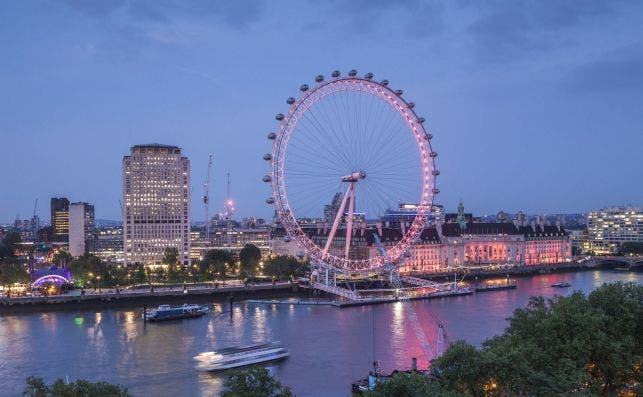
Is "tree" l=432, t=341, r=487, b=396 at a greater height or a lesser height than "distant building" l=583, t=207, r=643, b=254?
lesser

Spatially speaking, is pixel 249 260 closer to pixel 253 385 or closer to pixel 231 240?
pixel 231 240

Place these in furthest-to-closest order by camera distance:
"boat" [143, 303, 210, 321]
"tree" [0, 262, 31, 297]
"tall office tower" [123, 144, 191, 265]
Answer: "tall office tower" [123, 144, 191, 265], "tree" [0, 262, 31, 297], "boat" [143, 303, 210, 321]

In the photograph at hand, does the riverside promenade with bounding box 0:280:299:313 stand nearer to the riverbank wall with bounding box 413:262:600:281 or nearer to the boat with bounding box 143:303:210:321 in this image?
the boat with bounding box 143:303:210:321

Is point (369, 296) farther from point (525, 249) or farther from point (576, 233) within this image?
point (576, 233)

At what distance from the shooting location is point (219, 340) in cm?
1930

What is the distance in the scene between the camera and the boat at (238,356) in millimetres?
15867

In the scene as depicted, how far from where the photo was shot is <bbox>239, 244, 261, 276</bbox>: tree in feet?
122

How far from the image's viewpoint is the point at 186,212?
46562 millimetres

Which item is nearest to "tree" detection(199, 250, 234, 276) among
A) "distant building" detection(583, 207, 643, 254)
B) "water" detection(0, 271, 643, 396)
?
"water" detection(0, 271, 643, 396)

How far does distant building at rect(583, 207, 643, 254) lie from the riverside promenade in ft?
128

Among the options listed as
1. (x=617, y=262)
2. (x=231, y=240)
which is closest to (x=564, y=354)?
(x=617, y=262)

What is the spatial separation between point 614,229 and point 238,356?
58008 mm

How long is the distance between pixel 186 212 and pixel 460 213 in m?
22.7

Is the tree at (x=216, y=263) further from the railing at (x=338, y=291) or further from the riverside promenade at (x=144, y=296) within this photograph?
the railing at (x=338, y=291)
